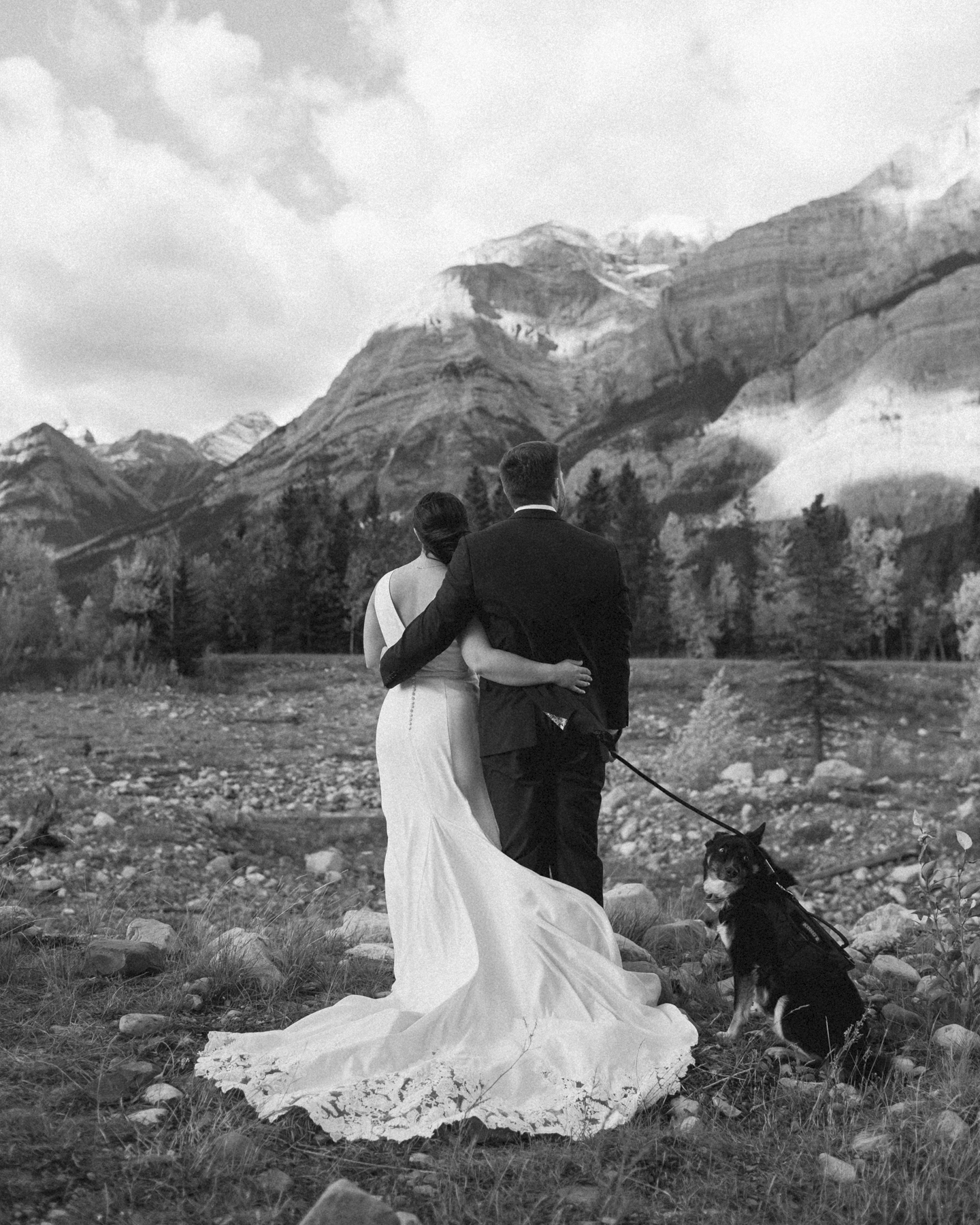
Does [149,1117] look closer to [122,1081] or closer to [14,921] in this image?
[122,1081]

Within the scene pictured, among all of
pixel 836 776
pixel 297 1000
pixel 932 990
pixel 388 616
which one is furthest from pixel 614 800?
pixel 388 616

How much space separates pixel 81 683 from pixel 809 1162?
29421mm

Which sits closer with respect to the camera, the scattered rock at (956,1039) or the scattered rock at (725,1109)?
the scattered rock at (725,1109)

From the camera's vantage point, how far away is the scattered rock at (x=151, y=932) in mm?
6164

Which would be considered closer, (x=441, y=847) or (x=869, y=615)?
(x=441, y=847)

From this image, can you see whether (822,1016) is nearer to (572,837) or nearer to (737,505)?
(572,837)

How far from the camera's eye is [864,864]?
42.1 feet

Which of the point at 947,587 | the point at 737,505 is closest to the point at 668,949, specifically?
the point at 947,587

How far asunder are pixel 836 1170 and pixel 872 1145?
0.20 m

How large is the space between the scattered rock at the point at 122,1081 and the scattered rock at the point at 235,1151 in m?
0.65

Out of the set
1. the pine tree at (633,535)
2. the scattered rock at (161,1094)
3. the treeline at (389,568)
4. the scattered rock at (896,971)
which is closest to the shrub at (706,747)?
the treeline at (389,568)

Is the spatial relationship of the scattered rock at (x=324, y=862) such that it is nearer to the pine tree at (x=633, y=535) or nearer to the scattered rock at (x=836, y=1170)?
the scattered rock at (x=836, y=1170)

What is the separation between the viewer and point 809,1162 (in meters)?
3.47

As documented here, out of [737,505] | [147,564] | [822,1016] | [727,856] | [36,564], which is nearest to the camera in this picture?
[822,1016]
